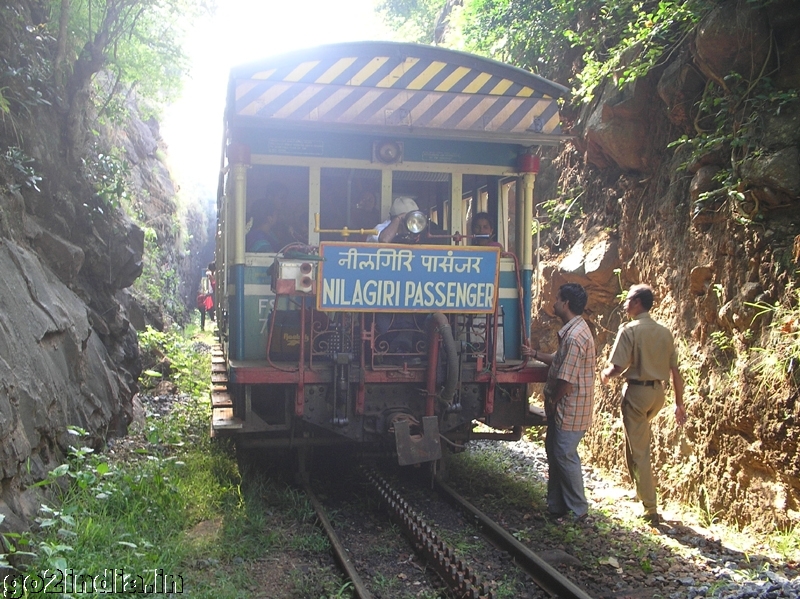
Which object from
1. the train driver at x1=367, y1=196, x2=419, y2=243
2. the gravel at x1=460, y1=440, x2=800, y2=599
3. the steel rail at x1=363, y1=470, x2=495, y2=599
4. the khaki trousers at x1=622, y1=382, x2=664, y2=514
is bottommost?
the gravel at x1=460, y1=440, x2=800, y2=599

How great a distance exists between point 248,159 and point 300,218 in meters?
0.81

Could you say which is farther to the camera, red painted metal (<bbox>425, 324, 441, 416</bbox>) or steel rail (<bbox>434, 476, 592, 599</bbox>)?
red painted metal (<bbox>425, 324, 441, 416</bbox>)

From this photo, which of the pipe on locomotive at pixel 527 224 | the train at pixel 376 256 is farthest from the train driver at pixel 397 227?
the pipe on locomotive at pixel 527 224

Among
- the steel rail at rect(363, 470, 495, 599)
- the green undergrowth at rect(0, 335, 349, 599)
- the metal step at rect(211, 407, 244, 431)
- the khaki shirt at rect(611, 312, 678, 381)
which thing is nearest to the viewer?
the green undergrowth at rect(0, 335, 349, 599)

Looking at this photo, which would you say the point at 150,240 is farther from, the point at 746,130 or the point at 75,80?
the point at 746,130

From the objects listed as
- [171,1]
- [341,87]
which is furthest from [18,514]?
[171,1]

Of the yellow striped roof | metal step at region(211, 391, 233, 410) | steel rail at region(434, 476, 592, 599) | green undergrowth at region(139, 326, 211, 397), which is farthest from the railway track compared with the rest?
green undergrowth at region(139, 326, 211, 397)

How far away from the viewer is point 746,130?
5.51m

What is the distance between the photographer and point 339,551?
4.43 metres

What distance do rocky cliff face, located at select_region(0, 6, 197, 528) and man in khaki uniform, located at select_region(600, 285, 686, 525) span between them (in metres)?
3.82

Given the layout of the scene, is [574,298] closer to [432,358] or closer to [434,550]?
[432,358]

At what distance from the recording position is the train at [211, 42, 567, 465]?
515 cm

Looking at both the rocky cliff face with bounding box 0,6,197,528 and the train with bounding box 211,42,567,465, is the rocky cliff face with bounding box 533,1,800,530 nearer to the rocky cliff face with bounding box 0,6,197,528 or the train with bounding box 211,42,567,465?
the train with bounding box 211,42,567,465

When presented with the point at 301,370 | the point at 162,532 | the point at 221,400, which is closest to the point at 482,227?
the point at 301,370
